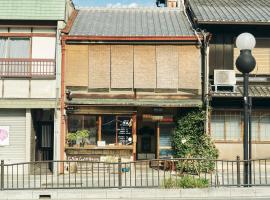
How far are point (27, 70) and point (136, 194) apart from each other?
9.90m

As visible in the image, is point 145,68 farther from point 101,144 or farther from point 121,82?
point 101,144

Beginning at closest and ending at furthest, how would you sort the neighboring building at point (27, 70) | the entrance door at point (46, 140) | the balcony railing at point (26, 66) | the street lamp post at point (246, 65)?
the street lamp post at point (246, 65) → the neighboring building at point (27, 70) → the balcony railing at point (26, 66) → the entrance door at point (46, 140)

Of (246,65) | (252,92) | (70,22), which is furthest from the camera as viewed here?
(70,22)

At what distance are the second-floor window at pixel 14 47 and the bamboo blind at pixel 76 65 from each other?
1.96 meters

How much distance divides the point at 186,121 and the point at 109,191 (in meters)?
8.38

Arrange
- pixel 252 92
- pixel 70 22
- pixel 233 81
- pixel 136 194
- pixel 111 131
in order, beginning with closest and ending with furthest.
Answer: pixel 136 194
pixel 233 81
pixel 252 92
pixel 111 131
pixel 70 22

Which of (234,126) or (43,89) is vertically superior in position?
(43,89)

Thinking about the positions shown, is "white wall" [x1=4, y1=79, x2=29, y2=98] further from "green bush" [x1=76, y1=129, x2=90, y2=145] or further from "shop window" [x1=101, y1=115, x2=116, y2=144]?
"shop window" [x1=101, y1=115, x2=116, y2=144]

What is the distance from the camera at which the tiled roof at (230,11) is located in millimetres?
21000

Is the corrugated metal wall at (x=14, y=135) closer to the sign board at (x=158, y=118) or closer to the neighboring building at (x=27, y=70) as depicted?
the neighboring building at (x=27, y=70)

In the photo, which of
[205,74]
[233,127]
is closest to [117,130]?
[205,74]

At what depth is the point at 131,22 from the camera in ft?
74.7

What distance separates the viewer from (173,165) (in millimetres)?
19156

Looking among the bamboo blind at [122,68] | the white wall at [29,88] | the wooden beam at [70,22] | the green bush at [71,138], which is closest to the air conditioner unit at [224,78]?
the bamboo blind at [122,68]
